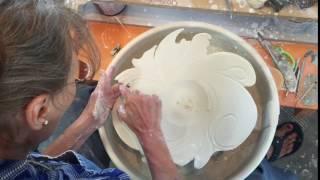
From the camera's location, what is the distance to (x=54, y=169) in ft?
3.14

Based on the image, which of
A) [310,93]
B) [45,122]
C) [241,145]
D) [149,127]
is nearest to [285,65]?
[310,93]

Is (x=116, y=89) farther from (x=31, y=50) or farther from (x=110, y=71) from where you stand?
(x=31, y=50)

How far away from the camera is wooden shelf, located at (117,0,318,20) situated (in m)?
1.17

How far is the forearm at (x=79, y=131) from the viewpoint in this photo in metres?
1.21

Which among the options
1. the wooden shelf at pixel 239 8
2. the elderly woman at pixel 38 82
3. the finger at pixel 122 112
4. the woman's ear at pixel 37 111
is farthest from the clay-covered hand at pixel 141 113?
the woman's ear at pixel 37 111

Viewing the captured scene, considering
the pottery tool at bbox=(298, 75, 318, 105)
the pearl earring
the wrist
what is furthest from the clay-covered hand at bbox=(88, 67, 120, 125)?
the pottery tool at bbox=(298, 75, 318, 105)

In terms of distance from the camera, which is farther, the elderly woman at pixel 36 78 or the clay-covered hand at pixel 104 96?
the clay-covered hand at pixel 104 96

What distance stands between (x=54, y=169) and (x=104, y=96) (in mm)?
293

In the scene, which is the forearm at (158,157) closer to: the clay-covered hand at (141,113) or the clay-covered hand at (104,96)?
the clay-covered hand at (141,113)

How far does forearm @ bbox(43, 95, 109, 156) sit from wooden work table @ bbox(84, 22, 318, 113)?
4.1 inches

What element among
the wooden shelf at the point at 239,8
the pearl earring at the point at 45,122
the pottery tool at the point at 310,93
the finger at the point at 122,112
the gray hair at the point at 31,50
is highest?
the gray hair at the point at 31,50

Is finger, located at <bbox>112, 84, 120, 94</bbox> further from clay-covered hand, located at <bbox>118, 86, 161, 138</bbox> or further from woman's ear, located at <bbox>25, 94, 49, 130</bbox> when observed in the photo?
woman's ear, located at <bbox>25, 94, 49, 130</bbox>

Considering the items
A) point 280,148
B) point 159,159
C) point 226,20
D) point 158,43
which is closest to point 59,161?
point 159,159

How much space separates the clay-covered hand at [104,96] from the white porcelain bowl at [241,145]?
2 centimetres
